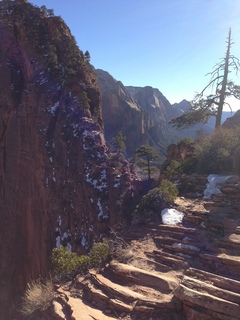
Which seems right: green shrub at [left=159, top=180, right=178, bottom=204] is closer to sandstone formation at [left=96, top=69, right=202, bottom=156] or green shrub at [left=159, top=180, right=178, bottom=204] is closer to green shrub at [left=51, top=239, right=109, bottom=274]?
green shrub at [left=51, top=239, right=109, bottom=274]

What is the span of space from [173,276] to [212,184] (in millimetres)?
6427

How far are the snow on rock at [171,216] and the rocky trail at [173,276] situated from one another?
0.21 metres

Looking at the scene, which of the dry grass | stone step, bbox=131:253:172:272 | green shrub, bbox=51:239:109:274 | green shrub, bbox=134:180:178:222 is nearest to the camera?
the dry grass

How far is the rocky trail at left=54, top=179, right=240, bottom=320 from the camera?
5668mm

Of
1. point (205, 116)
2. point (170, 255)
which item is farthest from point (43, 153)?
point (170, 255)

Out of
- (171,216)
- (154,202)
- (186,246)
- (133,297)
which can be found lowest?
(133,297)

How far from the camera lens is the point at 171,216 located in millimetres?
9969

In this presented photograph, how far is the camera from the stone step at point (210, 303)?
17.5 feet

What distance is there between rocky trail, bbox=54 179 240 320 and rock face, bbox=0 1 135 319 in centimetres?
1217

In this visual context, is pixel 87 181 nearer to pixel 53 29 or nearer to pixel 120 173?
pixel 120 173

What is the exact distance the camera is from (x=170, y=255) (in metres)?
7.89

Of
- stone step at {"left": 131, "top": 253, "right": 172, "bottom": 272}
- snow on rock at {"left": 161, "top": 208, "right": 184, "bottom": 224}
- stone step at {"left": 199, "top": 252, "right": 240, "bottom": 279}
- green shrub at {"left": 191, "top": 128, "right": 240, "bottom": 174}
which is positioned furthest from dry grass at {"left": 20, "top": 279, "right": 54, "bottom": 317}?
green shrub at {"left": 191, "top": 128, "right": 240, "bottom": 174}

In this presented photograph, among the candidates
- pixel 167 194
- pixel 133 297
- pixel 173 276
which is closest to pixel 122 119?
pixel 167 194

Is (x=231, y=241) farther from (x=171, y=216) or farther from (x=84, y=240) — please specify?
(x=84, y=240)
